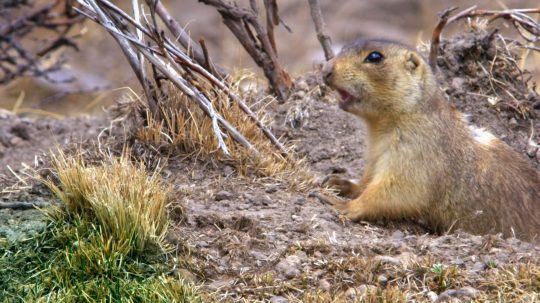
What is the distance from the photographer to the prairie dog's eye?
6.00 metres

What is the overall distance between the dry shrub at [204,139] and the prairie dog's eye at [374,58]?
0.86 metres

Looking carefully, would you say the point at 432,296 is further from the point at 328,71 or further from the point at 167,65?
the point at 167,65

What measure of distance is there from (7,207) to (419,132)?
96.8 inches

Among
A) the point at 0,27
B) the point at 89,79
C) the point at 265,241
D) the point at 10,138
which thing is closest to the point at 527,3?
the point at 89,79

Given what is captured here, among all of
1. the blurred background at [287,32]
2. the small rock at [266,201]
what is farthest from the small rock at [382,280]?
the blurred background at [287,32]

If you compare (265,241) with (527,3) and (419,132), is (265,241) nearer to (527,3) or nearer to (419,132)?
(419,132)

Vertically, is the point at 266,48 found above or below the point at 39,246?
above

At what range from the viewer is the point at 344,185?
638 cm

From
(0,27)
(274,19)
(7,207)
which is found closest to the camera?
(7,207)

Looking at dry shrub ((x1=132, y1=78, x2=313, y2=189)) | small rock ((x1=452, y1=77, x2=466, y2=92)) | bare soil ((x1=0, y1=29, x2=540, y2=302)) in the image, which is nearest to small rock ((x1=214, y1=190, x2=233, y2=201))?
bare soil ((x1=0, y1=29, x2=540, y2=302))

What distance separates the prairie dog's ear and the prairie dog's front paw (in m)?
0.84

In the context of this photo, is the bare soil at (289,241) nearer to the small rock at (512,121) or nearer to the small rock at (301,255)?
the small rock at (301,255)

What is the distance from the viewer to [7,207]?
5.49 m

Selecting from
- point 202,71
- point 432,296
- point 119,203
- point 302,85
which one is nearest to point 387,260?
point 432,296
